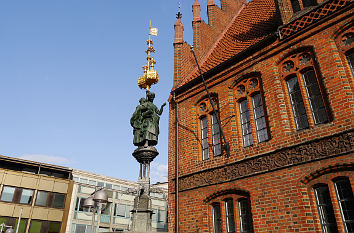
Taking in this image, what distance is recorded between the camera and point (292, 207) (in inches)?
255

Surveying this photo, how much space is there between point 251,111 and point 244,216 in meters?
3.06

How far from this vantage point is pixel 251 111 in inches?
334

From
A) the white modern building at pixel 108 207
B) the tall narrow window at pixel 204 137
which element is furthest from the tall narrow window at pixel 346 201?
the white modern building at pixel 108 207

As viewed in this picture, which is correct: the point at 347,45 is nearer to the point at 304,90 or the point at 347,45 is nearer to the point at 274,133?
the point at 304,90

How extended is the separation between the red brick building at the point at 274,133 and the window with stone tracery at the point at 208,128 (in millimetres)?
38

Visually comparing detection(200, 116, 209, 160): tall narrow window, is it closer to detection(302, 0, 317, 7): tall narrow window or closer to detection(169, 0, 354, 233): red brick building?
detection(169, 0, 354, 233): red brick building

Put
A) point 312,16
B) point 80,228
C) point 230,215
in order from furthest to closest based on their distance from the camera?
1. point 80,228
2. point 230,215
3. point 312,16

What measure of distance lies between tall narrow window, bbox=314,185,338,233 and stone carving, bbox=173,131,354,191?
2.43ft

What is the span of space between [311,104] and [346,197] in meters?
2.42

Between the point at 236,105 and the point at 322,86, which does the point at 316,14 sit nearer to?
the point at 322,86

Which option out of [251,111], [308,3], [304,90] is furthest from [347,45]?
[251,111]

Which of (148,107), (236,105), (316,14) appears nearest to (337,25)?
(316,14)

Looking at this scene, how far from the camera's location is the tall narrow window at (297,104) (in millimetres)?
7258

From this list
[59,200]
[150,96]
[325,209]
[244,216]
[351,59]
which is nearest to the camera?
[325,209]
